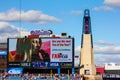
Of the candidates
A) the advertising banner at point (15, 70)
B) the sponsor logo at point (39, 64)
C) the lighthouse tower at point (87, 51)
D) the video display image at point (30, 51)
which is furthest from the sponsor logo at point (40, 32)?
the lighthouse tower at point (87, 51)

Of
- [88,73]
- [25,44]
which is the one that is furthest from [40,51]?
[88,73]

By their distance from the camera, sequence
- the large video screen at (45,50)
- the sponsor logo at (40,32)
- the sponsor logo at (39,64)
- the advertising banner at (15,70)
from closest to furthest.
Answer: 1. the large video screen at (45,50)
2. the sponsor logo at (39,64)
3. the advertising banner at (15,70)
4. the sponsor logo at (40,32)

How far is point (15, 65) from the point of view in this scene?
15650 centimetres

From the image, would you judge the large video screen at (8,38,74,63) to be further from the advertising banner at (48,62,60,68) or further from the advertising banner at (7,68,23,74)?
the advertising banner at (7,68,23,74)

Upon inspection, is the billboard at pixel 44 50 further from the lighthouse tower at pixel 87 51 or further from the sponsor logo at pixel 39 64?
the lighthouse tower at pixel 87 51

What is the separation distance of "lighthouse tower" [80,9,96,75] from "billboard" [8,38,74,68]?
22736mm

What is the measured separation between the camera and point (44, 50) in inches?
6058

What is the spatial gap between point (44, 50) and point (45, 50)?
11.6 inches

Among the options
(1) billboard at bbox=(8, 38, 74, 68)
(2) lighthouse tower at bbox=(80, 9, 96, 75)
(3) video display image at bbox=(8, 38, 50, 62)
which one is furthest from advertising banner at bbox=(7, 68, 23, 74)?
(2) lighthouse tower at bbox=(80, 9, 96, 75)

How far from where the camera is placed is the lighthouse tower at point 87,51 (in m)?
176

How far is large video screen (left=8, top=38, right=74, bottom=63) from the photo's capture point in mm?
153750

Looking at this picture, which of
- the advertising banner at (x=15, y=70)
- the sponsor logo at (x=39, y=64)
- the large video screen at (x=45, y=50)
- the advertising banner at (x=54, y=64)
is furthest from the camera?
the advertising banner at (x=15, y=70)

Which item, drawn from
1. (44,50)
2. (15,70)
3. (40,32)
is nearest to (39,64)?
(44,50)

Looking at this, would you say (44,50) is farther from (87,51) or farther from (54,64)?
(87,51)
